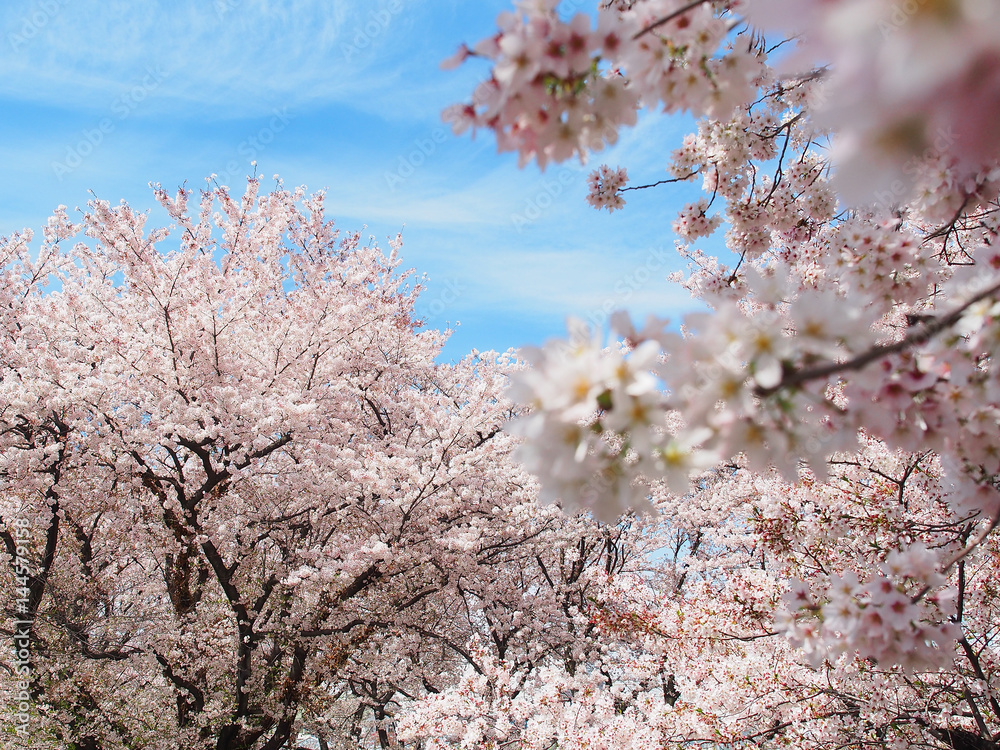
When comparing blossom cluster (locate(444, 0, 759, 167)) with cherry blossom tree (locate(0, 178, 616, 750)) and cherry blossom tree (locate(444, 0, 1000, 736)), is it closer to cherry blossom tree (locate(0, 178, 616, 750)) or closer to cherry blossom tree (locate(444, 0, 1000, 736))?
cherry blossom tree (locate(444, 0, 1000, 736))

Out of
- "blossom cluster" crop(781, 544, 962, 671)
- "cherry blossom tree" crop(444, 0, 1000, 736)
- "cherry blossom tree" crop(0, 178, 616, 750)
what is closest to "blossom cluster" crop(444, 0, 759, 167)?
"cherry blossom tree" crop(444, 0, 1000, 736)

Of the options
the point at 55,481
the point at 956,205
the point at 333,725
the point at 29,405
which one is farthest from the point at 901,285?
the point at 333,725

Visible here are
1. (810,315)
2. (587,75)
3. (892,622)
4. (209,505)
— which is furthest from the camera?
(209,505)

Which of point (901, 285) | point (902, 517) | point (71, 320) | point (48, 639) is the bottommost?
point (48, 639)

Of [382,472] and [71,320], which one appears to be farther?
[71,320]

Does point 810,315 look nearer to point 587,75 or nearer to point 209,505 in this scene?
point 587,75

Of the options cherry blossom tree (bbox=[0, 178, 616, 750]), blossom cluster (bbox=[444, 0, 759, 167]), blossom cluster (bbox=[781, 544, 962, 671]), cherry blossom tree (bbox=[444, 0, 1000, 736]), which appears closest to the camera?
cherry blossom tree (bbox=[444, 0, 1000, 736])

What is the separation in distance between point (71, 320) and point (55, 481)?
8.50ft

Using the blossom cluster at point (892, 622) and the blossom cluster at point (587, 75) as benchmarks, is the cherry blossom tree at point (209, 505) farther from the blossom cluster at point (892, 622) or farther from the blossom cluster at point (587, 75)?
the blossom cluster at point (587, 75)

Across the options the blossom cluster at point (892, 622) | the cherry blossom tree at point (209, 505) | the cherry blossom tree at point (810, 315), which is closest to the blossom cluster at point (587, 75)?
the cherry blossom tree at point (810, 315)

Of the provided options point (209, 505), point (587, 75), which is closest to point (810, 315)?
point (587, 75)

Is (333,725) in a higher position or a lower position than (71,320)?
lower

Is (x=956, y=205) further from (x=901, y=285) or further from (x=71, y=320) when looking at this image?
(x=71, y=320)

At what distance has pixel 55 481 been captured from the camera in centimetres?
725
